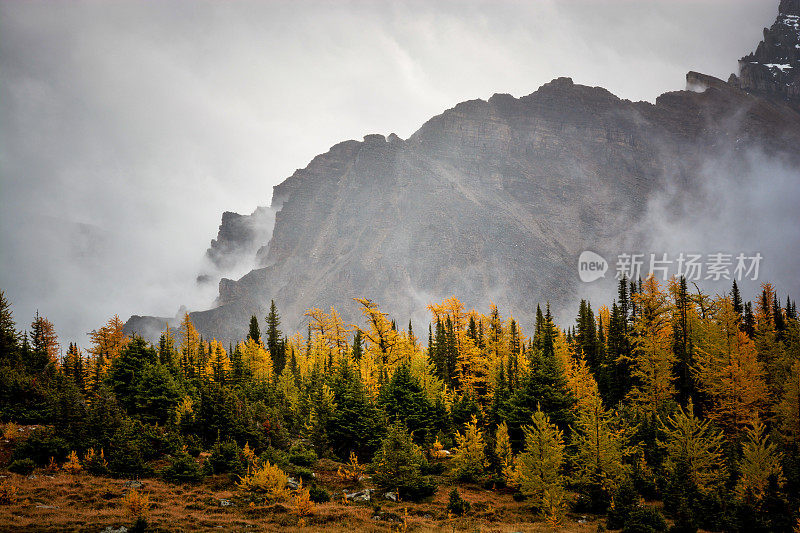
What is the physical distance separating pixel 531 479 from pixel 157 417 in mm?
32855

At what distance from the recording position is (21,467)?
31.7 metres

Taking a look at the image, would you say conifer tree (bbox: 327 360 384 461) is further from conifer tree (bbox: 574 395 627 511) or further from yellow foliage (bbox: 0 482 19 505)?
yellow foliage (bbox: 0 482 19 505)

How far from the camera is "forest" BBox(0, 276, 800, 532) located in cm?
3108

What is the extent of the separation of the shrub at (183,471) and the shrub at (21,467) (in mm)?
8078

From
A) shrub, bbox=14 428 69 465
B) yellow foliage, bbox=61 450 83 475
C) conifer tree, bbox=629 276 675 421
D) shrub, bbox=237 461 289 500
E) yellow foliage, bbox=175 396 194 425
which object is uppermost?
conifer tree, bbox=629 276 675 421

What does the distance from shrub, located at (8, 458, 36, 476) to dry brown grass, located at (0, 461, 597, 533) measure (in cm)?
76

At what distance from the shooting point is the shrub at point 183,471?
3381 centimetres

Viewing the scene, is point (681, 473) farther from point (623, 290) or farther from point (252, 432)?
point (623, 290)

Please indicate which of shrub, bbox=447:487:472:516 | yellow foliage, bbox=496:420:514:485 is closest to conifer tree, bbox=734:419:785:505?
yellow foliage, bbox=496:420:514:485

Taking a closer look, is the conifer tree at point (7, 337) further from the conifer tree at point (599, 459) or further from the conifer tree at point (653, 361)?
the conifer tree at point (653, 361)

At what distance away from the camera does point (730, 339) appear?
44.4 metres

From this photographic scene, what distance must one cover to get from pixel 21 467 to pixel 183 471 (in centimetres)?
974

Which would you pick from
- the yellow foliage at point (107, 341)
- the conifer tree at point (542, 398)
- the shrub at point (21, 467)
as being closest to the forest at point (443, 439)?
the shrub at point (21, 467)

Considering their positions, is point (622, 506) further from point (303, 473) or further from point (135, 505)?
point (135, 505)
